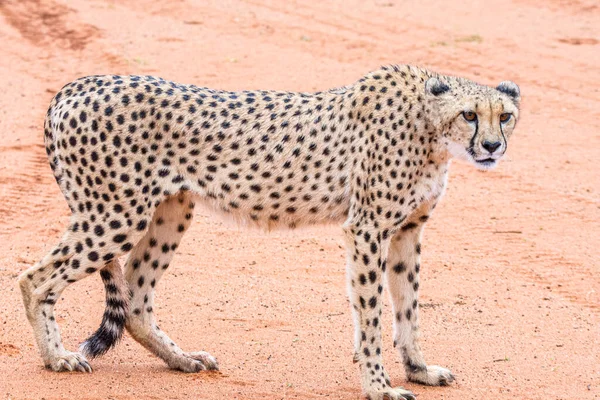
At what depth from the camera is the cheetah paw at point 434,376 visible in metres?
6.14

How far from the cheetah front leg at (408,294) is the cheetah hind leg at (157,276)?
3.85 feet

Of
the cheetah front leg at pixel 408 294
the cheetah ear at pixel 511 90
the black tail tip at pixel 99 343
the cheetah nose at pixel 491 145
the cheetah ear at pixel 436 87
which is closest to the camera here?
the cheetah nose at pixel 491 145

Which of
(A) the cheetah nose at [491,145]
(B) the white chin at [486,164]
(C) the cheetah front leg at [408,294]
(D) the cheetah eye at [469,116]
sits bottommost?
(C) the cheetah front leg at [408,294]

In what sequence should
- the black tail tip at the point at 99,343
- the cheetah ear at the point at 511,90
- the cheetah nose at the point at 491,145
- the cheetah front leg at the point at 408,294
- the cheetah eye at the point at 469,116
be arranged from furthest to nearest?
the cheetah front leg at the point at 408,294 < the black tail tip at the point at 99,343 < the cheetah ear at the point at 511,90 < the cheetah eye at the point at 469,116 < the cheetah nose at the point at 491,145

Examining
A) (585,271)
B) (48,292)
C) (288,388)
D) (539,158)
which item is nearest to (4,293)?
(48,292)

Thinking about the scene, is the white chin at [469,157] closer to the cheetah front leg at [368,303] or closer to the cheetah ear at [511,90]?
the cheetah ear at [511,90]

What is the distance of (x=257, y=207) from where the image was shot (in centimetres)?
612

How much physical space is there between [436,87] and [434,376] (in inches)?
68.7

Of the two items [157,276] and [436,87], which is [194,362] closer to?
[157,276]

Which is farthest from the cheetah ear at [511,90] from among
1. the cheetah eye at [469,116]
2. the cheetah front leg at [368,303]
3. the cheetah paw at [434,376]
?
the cheetah paw at [434,376]

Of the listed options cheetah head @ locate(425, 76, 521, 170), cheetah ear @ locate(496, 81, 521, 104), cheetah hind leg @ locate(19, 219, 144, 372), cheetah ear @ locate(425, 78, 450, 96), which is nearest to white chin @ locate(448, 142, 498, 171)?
cheetah head @ locate(425, 76, 521, 170)

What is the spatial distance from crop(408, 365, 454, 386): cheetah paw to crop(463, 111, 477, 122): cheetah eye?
1.56m

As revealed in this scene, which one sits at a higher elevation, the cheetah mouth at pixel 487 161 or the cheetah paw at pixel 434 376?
the cheetah mouth at pixel 487 161

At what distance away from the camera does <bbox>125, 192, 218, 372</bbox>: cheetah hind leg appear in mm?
6254
